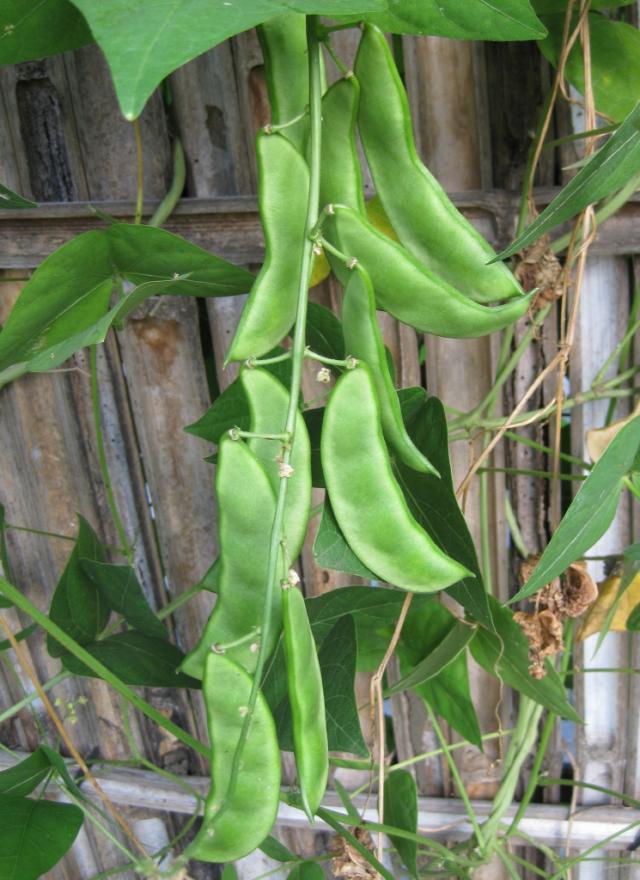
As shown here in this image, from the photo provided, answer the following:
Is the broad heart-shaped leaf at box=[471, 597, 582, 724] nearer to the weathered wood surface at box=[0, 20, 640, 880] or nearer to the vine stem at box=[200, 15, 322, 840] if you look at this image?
the weathered wood surface at box=[0, 20, 640, 880]

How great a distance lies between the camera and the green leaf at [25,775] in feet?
2.84

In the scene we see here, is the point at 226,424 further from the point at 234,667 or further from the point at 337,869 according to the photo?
the point at 337,869

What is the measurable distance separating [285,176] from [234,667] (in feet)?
1.04

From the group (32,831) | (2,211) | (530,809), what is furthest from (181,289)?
(530,809)

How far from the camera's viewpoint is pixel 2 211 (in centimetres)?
103

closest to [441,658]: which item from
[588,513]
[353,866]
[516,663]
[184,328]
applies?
[516,663]

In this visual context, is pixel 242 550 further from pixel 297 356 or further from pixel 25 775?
pixel 25 775

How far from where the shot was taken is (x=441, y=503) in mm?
646

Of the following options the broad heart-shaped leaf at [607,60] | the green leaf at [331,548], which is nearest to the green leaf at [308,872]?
the green leaf at [331,548]

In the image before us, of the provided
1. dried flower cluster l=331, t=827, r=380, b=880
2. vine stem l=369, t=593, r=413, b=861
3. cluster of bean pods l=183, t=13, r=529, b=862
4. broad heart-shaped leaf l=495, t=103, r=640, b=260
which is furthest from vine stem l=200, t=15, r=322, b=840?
dried flower cluster l=331, t=827, r=380, b=880

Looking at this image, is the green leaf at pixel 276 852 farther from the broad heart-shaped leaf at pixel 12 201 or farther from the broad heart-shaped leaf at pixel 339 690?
the broad heart-shaped leaf at pixel 12 201

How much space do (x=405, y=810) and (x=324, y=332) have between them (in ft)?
2.03

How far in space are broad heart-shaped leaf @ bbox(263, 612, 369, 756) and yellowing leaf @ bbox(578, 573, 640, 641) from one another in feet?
1.30

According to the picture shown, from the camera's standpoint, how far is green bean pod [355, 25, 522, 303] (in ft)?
1.73
